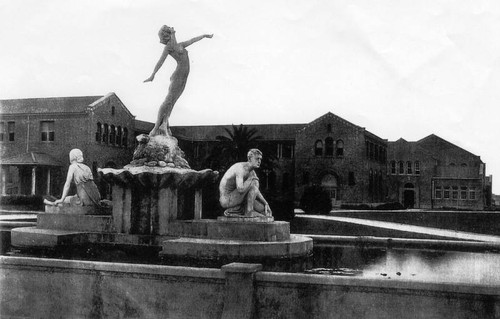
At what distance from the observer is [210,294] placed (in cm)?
712

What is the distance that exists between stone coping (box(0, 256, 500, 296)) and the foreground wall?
1 centimetres

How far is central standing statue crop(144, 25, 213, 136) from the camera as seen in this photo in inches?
452

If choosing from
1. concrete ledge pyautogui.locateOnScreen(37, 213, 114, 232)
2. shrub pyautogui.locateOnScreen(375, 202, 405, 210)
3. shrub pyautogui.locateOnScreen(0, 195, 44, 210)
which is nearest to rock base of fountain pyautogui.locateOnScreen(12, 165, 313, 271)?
concrete ledge pyautogui.locateOnScreen(37, 213, 114, 232)

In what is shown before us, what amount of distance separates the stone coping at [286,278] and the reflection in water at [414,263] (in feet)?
6.54

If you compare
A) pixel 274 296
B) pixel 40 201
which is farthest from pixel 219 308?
pixel 40 201

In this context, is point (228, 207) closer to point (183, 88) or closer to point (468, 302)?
point (183, 88)

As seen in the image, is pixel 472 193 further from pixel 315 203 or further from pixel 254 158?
pixel 254 158

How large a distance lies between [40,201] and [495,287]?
120ft

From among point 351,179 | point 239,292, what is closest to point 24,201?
point 351,179

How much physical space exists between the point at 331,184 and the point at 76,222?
45.9m

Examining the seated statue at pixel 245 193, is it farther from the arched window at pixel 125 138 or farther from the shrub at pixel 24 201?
the arched window at pixel 125 138

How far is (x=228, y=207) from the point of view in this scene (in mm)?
10508

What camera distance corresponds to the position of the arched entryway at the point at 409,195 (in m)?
67.1

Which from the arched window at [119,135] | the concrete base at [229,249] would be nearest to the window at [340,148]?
A: the arched window at [119,135]
